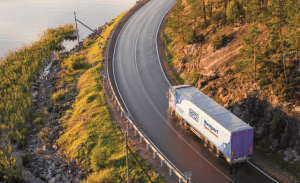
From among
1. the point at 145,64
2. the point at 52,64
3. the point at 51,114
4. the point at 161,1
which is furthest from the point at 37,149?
the point at 161,1

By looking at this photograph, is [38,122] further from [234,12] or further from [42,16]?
[42,16]

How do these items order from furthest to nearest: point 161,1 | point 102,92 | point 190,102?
point 161,1, point 102,92, point 190,102

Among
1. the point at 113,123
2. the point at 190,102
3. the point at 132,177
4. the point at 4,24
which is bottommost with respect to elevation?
the point at 132,177

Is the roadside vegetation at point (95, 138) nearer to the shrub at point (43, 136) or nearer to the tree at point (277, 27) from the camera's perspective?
the shrub at point (43, 136)

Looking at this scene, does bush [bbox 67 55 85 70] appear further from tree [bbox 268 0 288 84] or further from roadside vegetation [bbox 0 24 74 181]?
tree [bbox 268 0 288 84]

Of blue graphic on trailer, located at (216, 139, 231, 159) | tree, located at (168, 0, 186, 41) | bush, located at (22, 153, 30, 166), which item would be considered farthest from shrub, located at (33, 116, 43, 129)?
tree, located at (168, 0, 186, 41)

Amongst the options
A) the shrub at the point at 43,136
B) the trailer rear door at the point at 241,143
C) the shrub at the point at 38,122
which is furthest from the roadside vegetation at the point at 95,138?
the trailer rear door at the point at 241,143

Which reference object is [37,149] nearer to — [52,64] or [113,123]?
[113,123]
